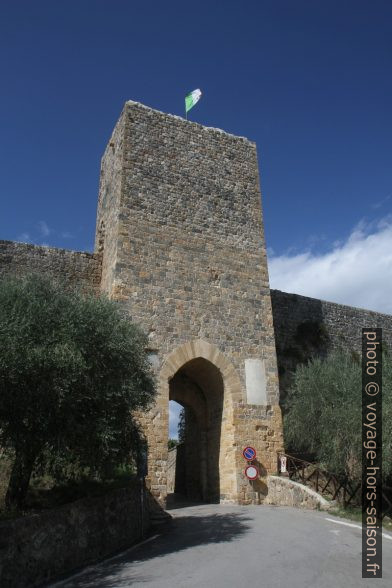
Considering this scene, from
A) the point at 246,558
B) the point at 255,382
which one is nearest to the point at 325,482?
the point at 255,382

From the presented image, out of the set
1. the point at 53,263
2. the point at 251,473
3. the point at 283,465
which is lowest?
the point at 251,473

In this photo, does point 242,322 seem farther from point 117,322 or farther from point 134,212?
point 117,322

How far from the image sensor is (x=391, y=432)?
1204cm

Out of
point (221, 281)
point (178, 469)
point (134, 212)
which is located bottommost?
point (178, 469)

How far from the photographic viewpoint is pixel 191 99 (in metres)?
18.7

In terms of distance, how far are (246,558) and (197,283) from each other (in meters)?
8.76

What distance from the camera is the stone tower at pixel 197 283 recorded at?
45.8 feet

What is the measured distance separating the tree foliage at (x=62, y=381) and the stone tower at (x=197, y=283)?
13.0 feet

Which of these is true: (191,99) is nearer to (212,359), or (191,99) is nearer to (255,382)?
(212,359)

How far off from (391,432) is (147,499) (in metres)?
5.73

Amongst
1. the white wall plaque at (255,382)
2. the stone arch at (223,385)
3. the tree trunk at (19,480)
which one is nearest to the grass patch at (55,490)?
the tree trunk at (19,480)

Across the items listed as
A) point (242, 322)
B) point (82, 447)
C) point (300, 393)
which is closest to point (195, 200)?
point (242, 322)

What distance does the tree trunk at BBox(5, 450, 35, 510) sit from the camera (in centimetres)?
828

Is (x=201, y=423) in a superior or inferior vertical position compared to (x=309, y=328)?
inferior
